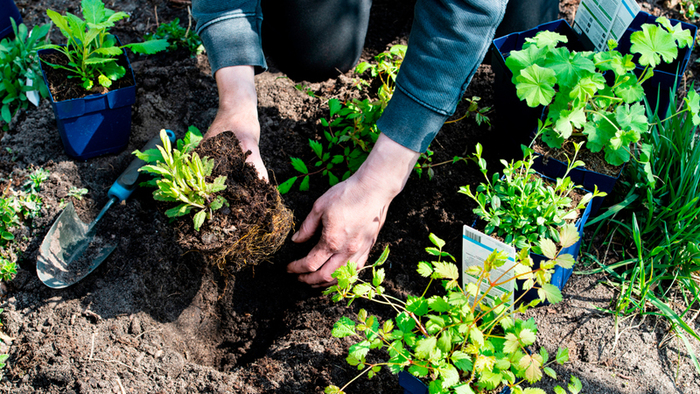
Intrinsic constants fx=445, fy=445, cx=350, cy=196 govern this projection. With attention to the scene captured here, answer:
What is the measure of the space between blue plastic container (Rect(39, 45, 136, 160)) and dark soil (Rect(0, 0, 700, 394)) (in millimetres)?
66

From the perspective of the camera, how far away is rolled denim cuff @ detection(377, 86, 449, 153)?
61.7 inches

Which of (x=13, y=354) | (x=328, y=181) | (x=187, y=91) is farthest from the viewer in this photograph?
(x=187, y=91)

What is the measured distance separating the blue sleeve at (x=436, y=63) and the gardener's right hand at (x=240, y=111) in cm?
50

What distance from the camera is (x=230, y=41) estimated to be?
1.83m

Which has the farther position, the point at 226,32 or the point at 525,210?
the point at 226,32

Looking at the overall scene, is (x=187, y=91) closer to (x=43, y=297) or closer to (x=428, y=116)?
(x=43, y=297)

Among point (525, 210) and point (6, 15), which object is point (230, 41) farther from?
point (6, 15)

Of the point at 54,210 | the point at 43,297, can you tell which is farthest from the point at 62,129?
the point at 43,297

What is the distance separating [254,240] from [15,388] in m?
1.00

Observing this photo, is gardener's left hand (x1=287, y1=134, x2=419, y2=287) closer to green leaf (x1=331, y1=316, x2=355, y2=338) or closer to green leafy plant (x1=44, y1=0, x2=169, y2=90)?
green leaf (x1=331, y1=316, x2=355, y2=338)

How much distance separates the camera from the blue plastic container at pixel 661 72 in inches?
76.6

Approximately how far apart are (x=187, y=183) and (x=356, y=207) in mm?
579

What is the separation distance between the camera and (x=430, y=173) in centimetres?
198

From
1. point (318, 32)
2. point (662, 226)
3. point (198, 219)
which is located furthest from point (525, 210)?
point (318, 32)
